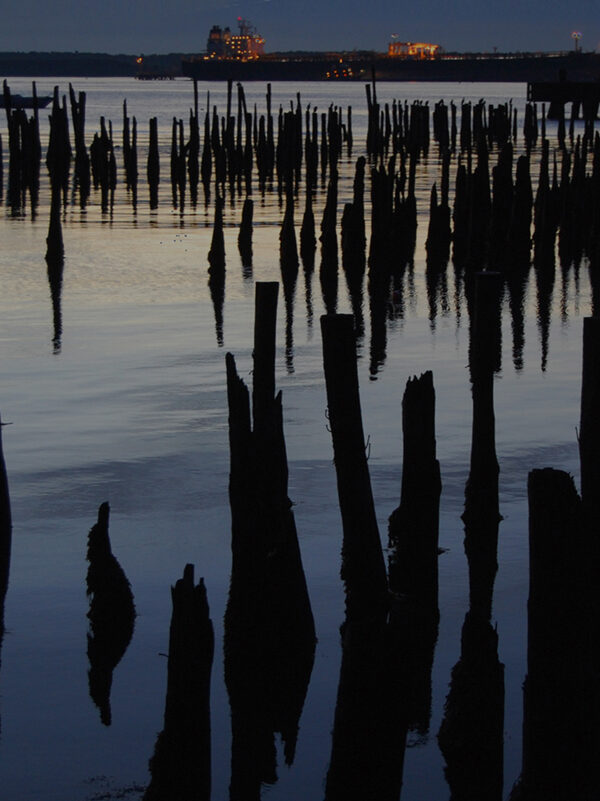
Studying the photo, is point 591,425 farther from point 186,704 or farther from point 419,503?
point 186,704

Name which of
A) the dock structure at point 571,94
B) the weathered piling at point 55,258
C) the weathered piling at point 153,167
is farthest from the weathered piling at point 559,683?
the dock structure at point 571,94

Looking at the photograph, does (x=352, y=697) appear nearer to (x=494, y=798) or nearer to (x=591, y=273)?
(x=494, y=798)

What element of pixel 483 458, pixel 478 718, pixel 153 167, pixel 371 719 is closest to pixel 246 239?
pixel 153 167

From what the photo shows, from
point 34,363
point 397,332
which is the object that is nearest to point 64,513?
point 34,363

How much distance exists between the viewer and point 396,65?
149 m

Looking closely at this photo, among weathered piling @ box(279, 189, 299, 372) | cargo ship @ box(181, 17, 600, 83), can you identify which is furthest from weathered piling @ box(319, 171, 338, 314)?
cargo ship @ box(181, 17, 600, 83)

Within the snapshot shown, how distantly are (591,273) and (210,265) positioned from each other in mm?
4445

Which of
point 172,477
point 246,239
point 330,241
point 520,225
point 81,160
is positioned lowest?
point 172,477

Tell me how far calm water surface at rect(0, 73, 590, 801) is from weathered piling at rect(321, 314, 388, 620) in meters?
0.37

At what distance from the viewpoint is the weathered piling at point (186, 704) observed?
4434 mm

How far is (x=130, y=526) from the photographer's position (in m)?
7.62

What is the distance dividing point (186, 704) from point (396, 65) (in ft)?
487

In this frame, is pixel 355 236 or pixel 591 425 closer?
pixel 591 425

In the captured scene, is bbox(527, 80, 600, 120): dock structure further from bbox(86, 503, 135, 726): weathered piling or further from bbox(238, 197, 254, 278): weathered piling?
bbox(86, 503, 135, 726): weathered piling
